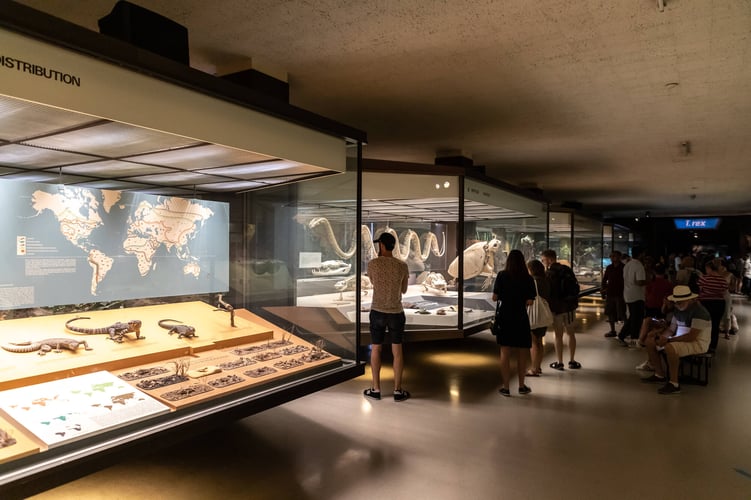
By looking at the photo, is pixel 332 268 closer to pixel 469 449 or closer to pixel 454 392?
pixel 469 449

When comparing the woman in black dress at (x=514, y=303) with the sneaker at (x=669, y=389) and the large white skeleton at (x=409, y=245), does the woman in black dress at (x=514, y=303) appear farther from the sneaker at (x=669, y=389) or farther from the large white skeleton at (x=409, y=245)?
the sneaker at (x=669, y=389)

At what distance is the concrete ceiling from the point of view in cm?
314

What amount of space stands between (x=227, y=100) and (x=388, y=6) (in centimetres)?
118

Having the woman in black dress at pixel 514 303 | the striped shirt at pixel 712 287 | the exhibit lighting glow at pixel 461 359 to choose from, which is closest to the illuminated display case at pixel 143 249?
the woman in black dress at pixel 514 303

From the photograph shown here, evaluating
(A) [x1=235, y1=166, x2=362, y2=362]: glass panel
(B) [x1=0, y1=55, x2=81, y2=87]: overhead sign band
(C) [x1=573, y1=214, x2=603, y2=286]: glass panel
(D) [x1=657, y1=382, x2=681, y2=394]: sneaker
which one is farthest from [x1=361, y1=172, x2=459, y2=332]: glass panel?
(C) [x1=573, y1=214, x2=603, y2=286]: glass panel

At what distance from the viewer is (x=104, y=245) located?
3.61 meters

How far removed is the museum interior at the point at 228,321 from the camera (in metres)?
2.45

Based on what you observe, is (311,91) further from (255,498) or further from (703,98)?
(703,98)

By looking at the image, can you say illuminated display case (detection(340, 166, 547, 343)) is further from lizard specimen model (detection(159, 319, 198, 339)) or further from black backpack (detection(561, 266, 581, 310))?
lizard specimen model (detection(159, 319, 198, 339))

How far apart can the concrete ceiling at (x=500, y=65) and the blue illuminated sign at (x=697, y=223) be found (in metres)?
16.4

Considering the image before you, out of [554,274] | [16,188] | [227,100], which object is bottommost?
[554,274]

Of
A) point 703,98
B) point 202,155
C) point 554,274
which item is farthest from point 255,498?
point 703,98

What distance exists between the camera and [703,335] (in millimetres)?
5406

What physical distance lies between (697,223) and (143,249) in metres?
24.0
